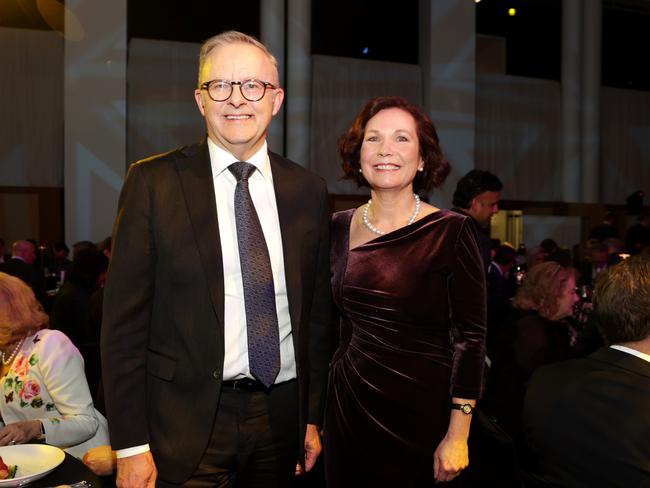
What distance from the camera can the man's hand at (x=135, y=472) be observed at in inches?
53.4

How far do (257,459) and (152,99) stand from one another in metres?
8.99

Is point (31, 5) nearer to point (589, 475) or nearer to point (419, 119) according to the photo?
point (419, 119)

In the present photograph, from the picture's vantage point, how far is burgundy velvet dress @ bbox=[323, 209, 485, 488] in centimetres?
178

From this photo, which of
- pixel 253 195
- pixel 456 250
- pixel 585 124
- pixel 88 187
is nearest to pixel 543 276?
pixel 456 250

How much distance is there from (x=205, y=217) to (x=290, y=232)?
0.21m

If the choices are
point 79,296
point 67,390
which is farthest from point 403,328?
point 79,296

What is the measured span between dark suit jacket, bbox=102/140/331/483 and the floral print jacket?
0.88 m

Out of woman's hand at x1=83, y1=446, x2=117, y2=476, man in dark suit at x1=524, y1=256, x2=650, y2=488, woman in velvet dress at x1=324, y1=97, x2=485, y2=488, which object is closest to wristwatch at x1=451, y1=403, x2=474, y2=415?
woman in velvet dress at x1=324, y1=97, x2=485, y2=488

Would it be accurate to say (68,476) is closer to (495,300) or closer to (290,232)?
(290,232)

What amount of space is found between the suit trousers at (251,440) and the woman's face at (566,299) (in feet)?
6.26

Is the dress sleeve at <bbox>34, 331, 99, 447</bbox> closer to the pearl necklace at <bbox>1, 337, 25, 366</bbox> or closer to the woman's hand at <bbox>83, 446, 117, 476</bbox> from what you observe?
the pearl necklace at <bbox>1, 337, 25, 366</bbox>

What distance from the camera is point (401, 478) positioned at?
1.84m

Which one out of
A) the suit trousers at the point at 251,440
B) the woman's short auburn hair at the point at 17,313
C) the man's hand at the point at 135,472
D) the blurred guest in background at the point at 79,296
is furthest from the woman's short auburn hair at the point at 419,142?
the blurred guest in background at the point at 79,296

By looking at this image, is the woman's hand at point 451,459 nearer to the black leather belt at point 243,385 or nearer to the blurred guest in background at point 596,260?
the black leather belt at point 243,385
